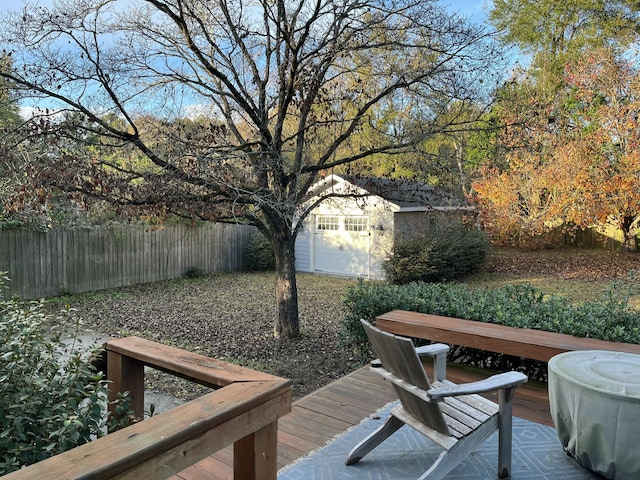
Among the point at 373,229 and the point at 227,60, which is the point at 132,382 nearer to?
the point at 227,60

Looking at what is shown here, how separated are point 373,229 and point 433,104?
22.8ft

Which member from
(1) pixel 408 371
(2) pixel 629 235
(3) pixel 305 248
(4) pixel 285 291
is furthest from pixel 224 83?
(2) pixel 629 235

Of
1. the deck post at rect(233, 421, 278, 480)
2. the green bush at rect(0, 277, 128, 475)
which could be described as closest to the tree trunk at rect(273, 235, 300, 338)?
the green bush at rect(0, 277, 128, 475)

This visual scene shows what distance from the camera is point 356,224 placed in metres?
14.3

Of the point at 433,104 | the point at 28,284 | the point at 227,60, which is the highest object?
the point at 227,60

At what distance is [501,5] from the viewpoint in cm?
1905

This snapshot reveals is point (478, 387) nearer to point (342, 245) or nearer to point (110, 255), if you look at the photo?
point (110, 255)

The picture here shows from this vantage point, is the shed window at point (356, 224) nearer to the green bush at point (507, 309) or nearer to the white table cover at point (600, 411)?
the green bush at point (507, 309)

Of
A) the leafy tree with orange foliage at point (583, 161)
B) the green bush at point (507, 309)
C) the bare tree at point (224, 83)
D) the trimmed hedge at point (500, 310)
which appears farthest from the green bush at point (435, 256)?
the trimmed hedge at point (500, 310)

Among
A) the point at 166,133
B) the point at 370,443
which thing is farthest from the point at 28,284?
the point at 370,443

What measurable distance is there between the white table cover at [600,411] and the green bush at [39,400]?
2322 mm

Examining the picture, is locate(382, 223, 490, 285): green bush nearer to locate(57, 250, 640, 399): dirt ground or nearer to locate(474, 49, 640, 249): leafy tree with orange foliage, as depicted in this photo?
locate(57, 250, 640, 399): dirt ground

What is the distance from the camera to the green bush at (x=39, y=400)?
1.55 meters

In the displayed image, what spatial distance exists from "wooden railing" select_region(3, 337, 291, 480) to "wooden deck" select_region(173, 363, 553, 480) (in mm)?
962
